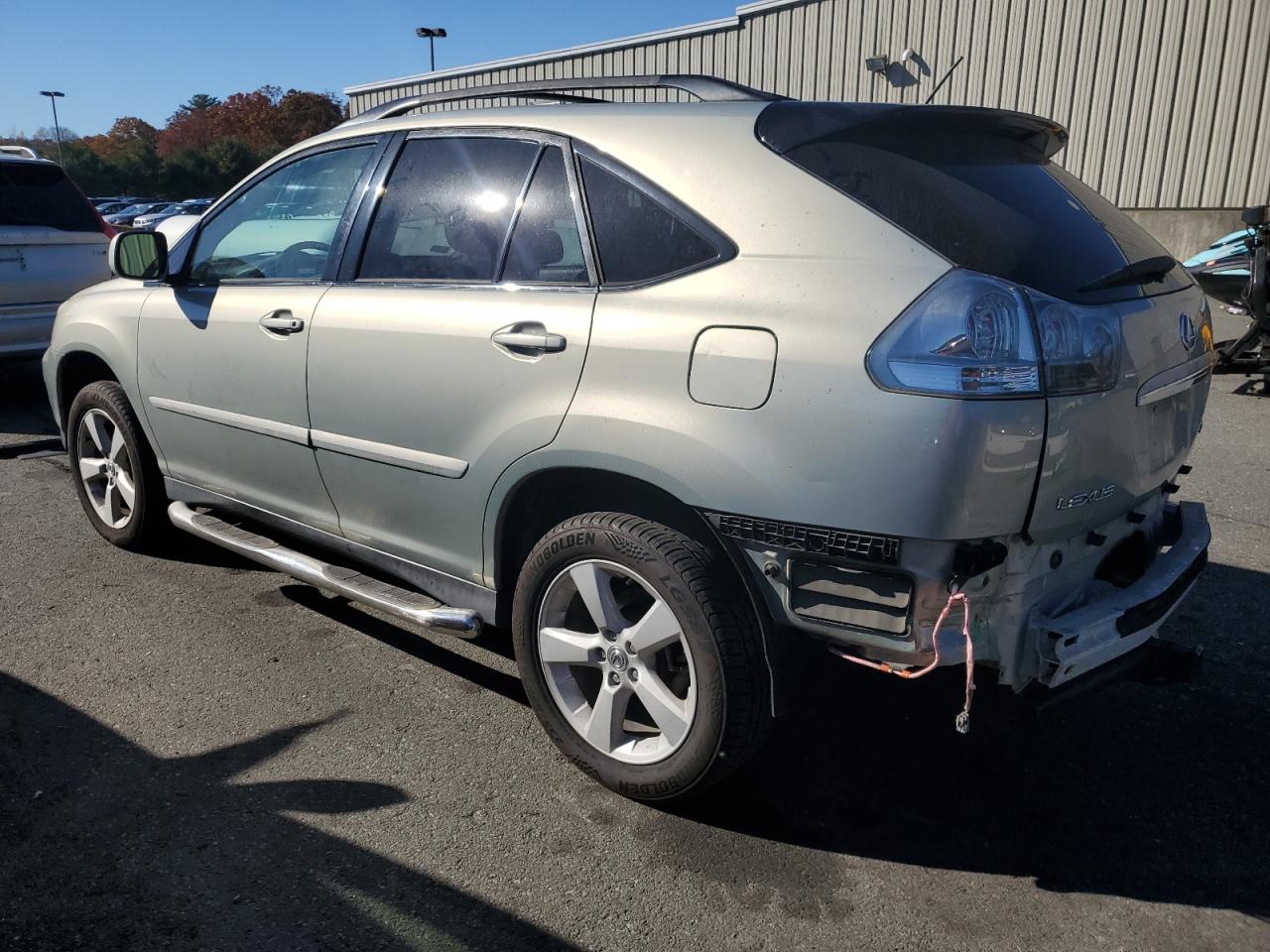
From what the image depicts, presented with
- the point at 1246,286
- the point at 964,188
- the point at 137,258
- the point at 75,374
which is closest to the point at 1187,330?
the point at 964,188

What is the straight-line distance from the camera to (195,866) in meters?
2.56

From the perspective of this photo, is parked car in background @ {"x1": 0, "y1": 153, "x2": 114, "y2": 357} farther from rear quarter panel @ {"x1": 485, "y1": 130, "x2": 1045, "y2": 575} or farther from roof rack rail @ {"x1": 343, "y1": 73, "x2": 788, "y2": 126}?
rear quarter panel @ {"x1": 485, "y1": 130, "x2": 1045, "y2": 575}

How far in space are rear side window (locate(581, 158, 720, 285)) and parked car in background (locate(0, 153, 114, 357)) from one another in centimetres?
653

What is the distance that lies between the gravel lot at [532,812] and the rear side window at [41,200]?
199 inches

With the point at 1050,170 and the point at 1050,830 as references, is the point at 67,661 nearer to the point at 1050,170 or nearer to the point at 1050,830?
the point at 1050,830

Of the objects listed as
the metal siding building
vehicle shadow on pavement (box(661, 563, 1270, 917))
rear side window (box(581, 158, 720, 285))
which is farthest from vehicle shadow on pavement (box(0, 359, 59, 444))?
the metal siding building

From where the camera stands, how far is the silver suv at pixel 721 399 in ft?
7.47

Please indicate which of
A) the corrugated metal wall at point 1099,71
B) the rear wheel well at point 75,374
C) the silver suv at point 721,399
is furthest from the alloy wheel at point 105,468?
the corrugated metal wall at point 1099,71

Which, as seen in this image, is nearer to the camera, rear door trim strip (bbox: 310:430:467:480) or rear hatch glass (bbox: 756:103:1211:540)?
rear hatch glass (bbox: 756:103:1211:540)

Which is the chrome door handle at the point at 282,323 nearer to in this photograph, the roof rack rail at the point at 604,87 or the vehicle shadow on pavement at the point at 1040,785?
the roof rack rail at the point at 604,87

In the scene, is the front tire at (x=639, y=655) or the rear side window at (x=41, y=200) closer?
the front tire at (x=639, y=655)

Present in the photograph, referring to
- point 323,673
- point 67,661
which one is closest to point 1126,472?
point 323,673

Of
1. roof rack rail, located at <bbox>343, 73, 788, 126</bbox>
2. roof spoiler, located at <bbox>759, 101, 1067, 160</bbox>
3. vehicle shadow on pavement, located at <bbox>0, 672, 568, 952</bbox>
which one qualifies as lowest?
vehicle shadow on pavement, located at <bbox>0, 672, 568, 952</bbox>

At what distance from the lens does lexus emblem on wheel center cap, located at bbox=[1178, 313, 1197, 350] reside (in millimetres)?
2811
